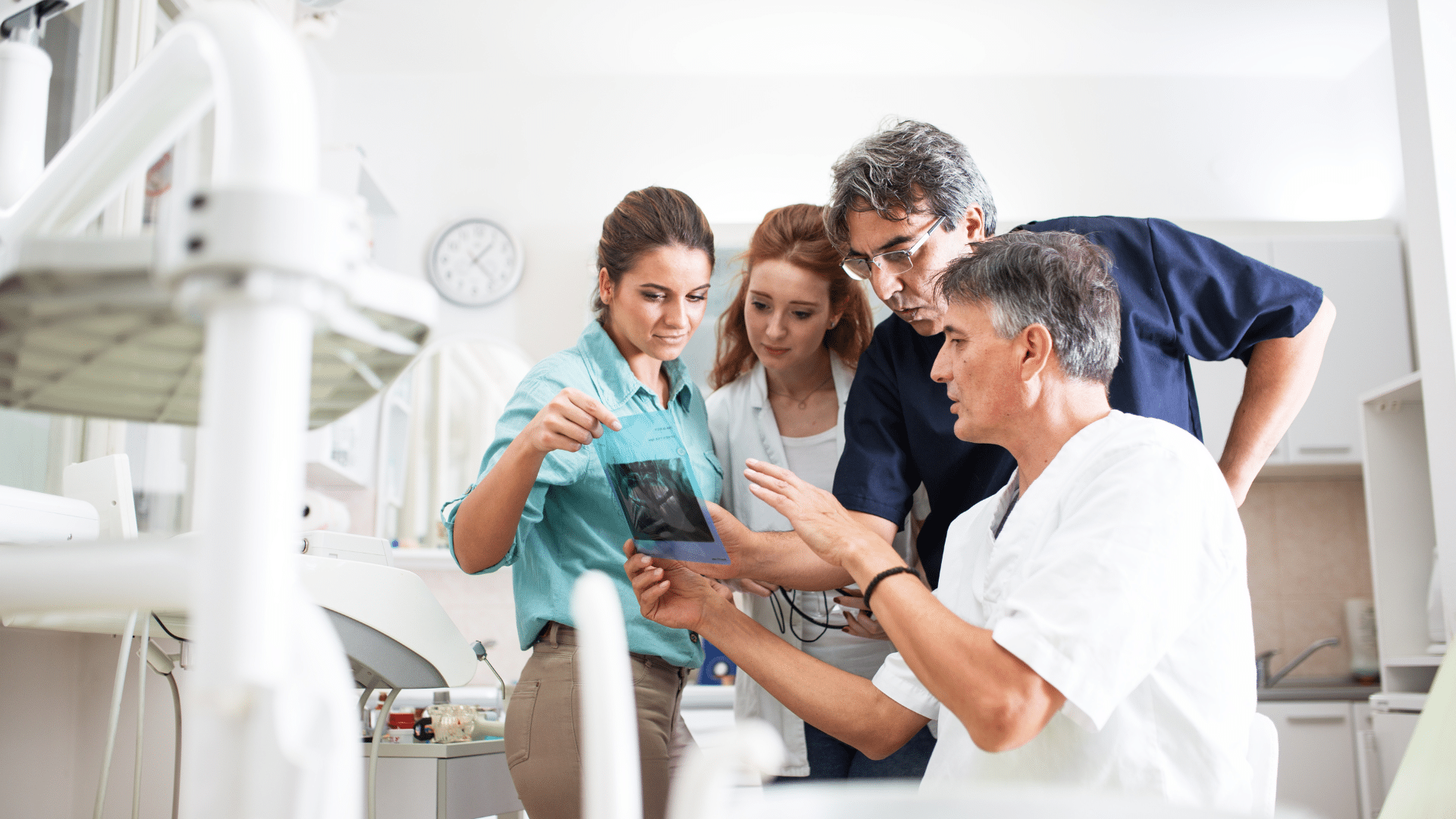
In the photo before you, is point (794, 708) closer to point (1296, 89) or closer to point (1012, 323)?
point (1012, 323)

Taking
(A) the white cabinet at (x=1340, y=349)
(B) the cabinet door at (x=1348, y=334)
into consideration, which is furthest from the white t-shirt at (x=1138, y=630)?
(B) the cabinet door at (x=1348, y=334)

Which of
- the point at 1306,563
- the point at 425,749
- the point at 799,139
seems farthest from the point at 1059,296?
the point at 1306,563

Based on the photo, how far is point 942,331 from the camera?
5.21 ft

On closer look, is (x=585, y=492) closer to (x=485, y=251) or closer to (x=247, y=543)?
(x=247, y=543)

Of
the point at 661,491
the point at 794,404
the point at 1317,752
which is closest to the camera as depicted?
the point at 661,491

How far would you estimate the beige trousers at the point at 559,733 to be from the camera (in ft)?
4.34

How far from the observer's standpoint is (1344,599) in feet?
12.4

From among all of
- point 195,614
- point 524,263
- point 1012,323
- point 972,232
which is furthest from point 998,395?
point 524,263

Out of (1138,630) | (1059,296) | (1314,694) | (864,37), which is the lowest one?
(1314,694)

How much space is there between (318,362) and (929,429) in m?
1.19

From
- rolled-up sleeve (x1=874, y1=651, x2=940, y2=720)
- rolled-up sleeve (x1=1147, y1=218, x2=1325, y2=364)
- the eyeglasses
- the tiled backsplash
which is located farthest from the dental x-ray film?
the tiled backsplash

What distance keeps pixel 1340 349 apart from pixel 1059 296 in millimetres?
2971

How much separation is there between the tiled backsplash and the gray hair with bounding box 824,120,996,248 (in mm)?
2745

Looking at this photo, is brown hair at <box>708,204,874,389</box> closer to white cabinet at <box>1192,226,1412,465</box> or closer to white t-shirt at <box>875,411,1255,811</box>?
white t-shirt at <box>875,411,1255,811</box>
